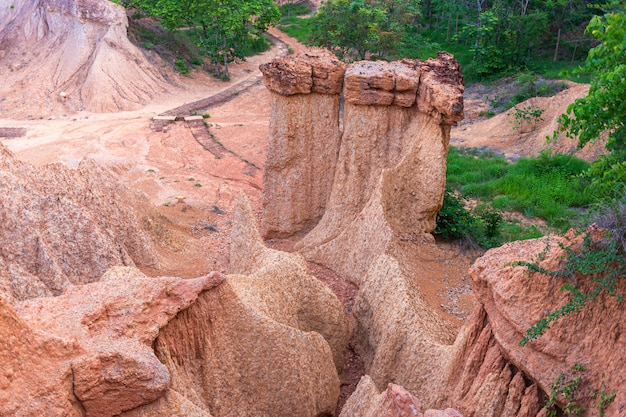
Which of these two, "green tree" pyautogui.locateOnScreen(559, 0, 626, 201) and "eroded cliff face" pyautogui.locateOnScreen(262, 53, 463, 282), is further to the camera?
"eroded cliff face" pyautogui.locateOnScreen(262, 53, 463, 282)

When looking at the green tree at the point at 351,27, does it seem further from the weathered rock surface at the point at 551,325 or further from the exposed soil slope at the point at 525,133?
the weathered rock surface at the point at 551,325

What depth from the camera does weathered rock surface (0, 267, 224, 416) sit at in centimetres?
429

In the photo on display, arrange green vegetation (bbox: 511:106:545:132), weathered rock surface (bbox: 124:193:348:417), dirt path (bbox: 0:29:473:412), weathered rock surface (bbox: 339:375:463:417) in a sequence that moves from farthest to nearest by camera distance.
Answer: green vegetation (bbox: 511:106:545:132)
dirt path (bbox: 0:29:473:412)
weathered rock surface (bbox: 124:193:348:417)
weathered rock surface (bbox: 339:375:463:417)

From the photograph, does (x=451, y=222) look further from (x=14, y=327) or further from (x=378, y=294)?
(x=14, y=327)

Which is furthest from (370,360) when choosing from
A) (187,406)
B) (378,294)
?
(187,406)

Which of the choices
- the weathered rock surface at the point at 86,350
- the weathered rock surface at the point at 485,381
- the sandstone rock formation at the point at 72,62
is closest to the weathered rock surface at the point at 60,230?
the weathered rock surface at the point at 86,350

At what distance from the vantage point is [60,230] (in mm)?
8000

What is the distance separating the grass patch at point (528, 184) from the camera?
14.1 m

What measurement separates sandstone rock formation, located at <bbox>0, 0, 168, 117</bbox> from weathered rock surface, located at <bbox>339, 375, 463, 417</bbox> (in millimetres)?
19755

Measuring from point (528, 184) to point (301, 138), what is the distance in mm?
7132

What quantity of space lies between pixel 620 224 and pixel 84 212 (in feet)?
21.2

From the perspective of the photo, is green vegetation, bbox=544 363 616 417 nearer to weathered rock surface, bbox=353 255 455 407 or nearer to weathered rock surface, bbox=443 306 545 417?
weathered rock surface, bbox=443 306 545 417

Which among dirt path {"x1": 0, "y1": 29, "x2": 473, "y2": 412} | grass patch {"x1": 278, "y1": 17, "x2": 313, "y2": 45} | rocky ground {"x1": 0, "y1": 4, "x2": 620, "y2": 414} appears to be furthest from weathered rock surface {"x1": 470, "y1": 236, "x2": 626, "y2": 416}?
grass patch {"x1": 278, "y1": 17, "x2": 313, "y2": 45}

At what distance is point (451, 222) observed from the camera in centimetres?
1088
